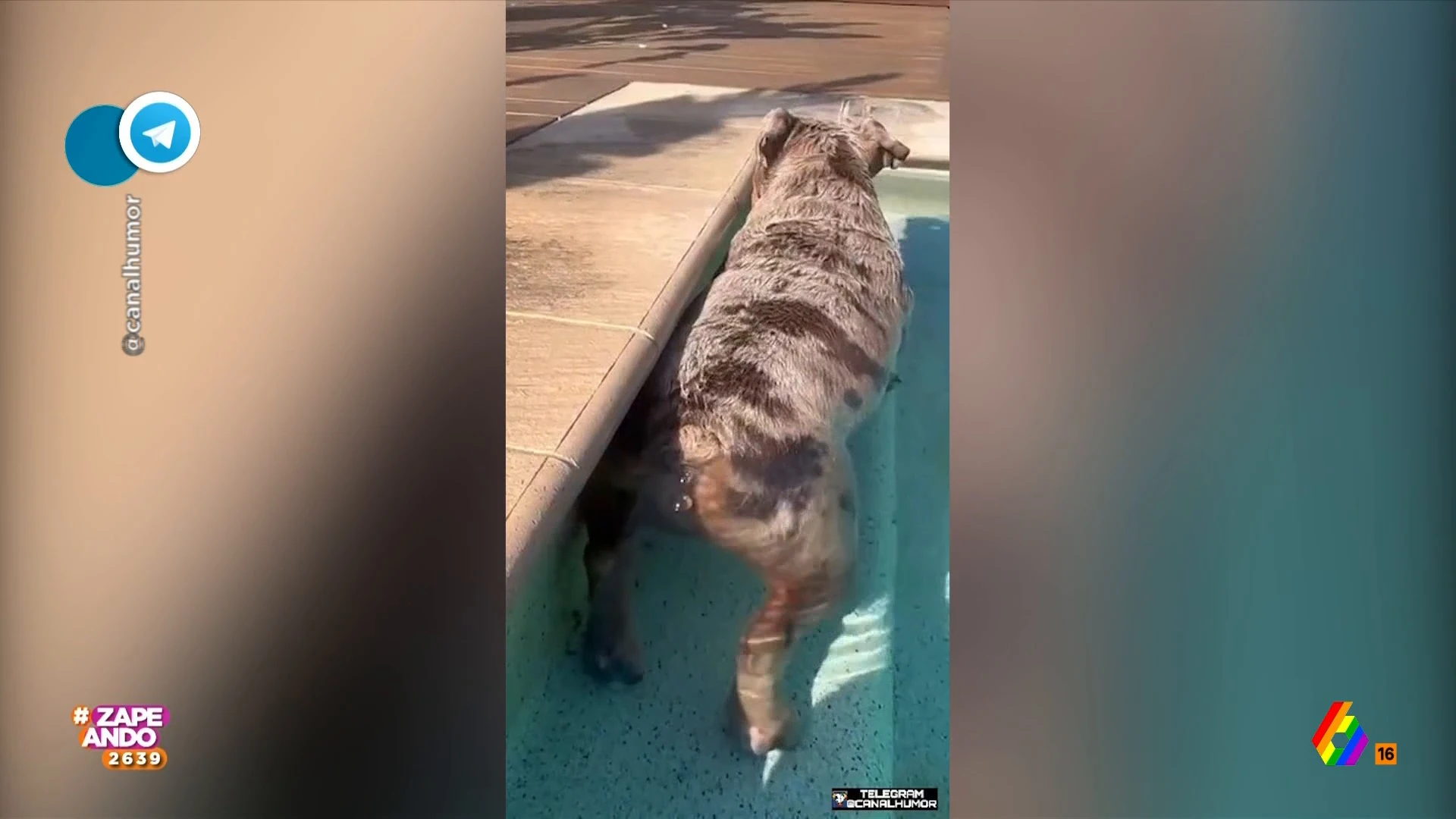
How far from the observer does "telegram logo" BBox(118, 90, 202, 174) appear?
1.69 metres

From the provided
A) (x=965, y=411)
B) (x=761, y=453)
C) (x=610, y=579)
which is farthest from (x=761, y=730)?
(x=965, y=411)

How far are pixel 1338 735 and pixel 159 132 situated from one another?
2280mm

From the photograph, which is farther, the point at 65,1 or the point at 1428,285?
Answer: the point at 1428,285

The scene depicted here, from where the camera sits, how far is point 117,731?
1.69 m

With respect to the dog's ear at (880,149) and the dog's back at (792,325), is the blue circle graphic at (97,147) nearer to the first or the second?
the dog's back at (792,325)

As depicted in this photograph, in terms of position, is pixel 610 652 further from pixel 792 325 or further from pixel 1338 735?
pixel 1338 735

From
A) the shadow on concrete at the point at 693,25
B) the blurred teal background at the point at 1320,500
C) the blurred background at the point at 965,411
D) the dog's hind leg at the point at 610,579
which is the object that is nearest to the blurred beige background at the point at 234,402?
the blurred background at the point at 965,411

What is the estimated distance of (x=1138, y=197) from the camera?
1758 mm

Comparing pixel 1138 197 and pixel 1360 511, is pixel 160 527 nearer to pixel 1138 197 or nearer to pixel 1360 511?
pixel 1138 197

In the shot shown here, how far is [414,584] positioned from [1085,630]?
45.6 inches

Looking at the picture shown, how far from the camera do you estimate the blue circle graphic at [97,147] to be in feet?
5.53

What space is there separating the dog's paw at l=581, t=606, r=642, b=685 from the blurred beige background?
0.66 ft

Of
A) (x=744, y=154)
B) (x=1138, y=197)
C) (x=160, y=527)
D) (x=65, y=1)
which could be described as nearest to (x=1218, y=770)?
(x=1138, y=197)

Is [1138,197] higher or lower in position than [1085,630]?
higher
